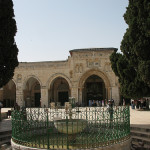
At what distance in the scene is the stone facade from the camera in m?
25.8

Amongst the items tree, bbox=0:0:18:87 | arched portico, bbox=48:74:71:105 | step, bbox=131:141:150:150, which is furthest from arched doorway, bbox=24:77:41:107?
step, bbox=131:141:150:150

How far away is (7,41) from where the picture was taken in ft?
43.9

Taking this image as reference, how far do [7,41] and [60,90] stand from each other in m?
17.2

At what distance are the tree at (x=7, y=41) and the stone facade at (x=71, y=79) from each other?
13.0 meters

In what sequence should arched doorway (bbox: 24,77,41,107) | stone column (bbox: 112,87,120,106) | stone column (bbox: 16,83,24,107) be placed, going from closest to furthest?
stone column (bbox: 112,87,120,106) < stone column (bbox: 16,83,24,107) < arched doorway (bbox: 24,77,41,107)

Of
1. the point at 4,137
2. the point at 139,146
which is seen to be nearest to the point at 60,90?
the point at 4,137

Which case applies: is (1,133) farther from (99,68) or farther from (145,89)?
(99,68)

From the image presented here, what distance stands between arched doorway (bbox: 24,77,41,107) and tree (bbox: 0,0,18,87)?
51.7 feet

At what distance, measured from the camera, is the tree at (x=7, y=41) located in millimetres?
13172

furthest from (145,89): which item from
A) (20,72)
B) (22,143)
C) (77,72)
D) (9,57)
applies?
(20,72)

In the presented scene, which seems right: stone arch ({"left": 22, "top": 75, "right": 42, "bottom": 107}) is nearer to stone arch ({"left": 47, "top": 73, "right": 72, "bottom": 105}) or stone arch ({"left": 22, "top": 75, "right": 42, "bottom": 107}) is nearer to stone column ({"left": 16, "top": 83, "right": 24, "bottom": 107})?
stone column ({"left": 16, "top": 83, "right": 24, "bottom": 107})

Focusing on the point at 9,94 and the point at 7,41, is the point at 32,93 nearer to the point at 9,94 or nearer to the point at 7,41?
the point at 9,94

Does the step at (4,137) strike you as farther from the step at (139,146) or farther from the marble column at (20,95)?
the marble column at (20,95)

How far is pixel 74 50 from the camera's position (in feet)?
86.5
